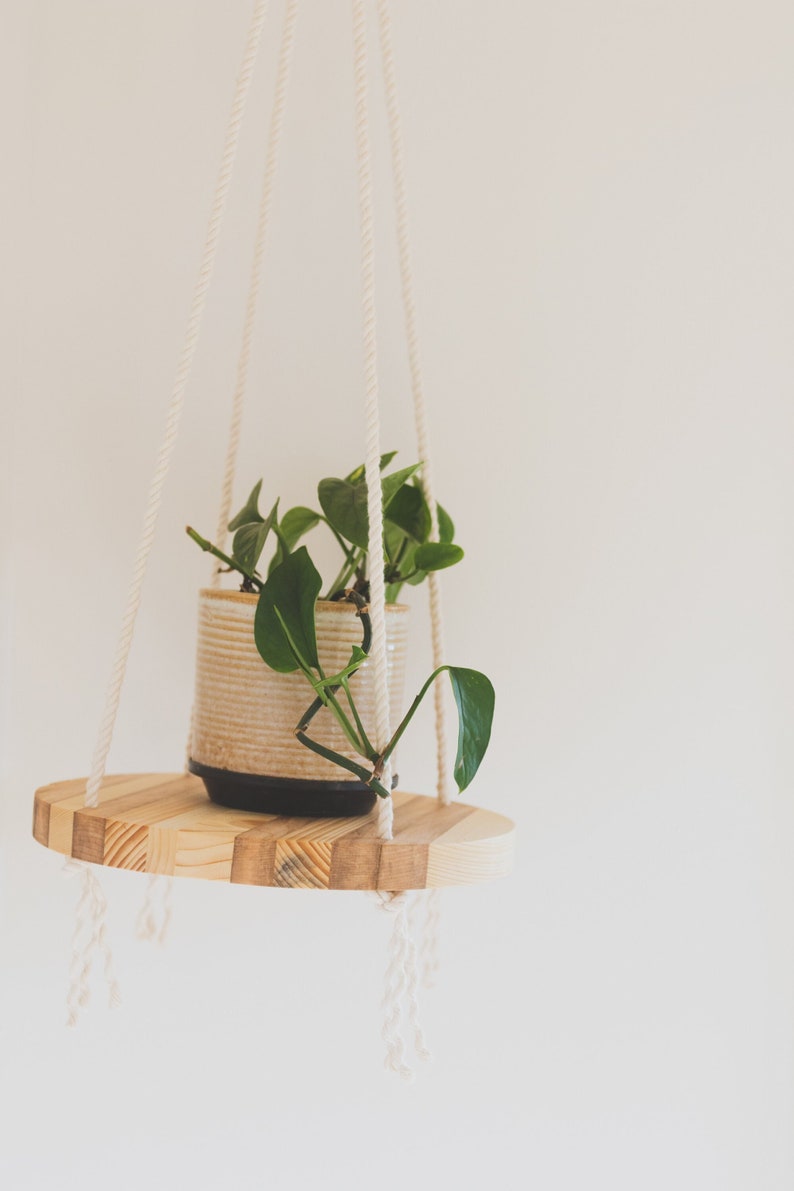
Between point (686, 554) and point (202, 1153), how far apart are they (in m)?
0.85

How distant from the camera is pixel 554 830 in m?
1.08

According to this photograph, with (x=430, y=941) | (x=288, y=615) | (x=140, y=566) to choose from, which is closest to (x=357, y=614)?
(x=288, y=615)

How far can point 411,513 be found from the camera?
0.91 metres

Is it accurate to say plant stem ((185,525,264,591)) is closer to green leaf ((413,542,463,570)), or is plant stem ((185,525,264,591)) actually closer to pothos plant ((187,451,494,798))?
pothos plant ((187,451,494,798))

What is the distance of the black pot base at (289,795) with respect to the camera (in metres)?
0.81

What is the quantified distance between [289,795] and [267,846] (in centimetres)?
12

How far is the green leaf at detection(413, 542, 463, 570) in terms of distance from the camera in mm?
825

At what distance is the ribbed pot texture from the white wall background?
30 cm

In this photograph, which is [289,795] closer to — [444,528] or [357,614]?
[357,614]

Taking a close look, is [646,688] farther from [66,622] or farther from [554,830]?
[66,622]


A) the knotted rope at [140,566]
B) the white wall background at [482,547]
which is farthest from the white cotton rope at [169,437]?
the white wall background at [482,547]

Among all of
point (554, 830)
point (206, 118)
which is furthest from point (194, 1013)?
point (206, 118)

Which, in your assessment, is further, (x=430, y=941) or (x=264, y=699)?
(x=430, y=941)

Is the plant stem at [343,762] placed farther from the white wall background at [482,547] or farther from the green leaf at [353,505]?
the white wall background at [482,547]
